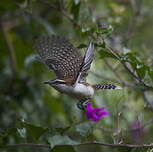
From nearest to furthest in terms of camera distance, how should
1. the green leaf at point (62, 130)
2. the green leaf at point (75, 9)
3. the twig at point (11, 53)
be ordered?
the green leaf at point (62, 130) → the green leaf at point (75, 9) → the twig at point (11, 53)

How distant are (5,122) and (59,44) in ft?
3.44

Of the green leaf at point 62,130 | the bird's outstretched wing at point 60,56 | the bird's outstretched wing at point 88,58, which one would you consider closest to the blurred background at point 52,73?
the bird's outstretched wing at point 60,56

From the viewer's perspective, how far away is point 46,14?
12.1ft

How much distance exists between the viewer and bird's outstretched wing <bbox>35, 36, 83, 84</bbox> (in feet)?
7.14

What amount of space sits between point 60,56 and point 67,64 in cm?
6

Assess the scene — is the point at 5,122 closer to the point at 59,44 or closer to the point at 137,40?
the point at 59,44

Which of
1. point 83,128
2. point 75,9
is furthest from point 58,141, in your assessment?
point 75,9

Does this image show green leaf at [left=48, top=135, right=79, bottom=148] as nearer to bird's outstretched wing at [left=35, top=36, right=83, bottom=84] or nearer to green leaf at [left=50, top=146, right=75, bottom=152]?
green leaf at [left=50, top=146, right=75, bottom=152]

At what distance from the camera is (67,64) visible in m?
2.24

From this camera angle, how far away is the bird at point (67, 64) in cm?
212

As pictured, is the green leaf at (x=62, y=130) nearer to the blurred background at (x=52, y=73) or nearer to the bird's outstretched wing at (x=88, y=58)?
the bird's outstretched wing at (x=88, y=58)

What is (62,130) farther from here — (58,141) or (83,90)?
(83,90)

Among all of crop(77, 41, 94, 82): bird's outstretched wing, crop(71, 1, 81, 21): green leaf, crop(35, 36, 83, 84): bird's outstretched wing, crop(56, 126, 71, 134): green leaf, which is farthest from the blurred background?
crop(56, 126, 71, 134): green leaf

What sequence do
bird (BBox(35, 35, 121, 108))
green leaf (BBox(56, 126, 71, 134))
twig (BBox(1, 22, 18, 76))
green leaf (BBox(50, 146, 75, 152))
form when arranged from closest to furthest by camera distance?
green leaf (BBox(50, 146, 75, 152)) < green leaf (BBox(56, 126, 71, 134)) < bird (BBox(35, 35, 121, 108)) < twig (BBox(1, 22, 18, 76))
